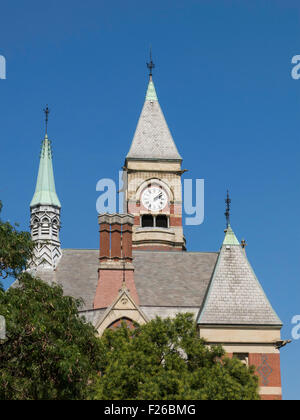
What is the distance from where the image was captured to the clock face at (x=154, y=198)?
79562mm

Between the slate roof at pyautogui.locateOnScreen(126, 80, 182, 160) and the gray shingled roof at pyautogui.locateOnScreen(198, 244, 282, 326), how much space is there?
2958 cm

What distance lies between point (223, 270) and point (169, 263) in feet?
26.5

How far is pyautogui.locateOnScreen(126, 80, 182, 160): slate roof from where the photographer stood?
3253 inches

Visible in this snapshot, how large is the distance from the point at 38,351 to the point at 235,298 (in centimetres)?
2721

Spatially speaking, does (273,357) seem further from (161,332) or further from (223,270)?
(161,332)

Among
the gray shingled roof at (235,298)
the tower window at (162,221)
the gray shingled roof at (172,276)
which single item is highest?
the tower window at (162,221)

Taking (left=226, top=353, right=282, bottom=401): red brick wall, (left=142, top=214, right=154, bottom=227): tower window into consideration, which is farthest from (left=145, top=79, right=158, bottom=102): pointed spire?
(left=226, top=353, right=282, bottom=401): red brick wall

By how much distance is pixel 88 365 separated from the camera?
28938 mm

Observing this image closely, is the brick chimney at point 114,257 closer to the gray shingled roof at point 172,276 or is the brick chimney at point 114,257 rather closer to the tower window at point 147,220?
the gray shingled roof at point 172,276

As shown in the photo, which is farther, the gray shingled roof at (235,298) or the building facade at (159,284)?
the gray shingled roof at (235,298)

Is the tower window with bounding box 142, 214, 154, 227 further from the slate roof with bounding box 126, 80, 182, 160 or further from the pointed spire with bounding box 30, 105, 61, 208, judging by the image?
the pointed spire with bounding box 30, 105, 61, 208

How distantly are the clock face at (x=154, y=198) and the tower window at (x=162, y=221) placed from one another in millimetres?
839

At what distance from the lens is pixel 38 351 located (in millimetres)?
26594

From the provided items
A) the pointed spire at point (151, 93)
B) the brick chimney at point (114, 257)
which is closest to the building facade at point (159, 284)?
the brick chimney at point (114, 257)
